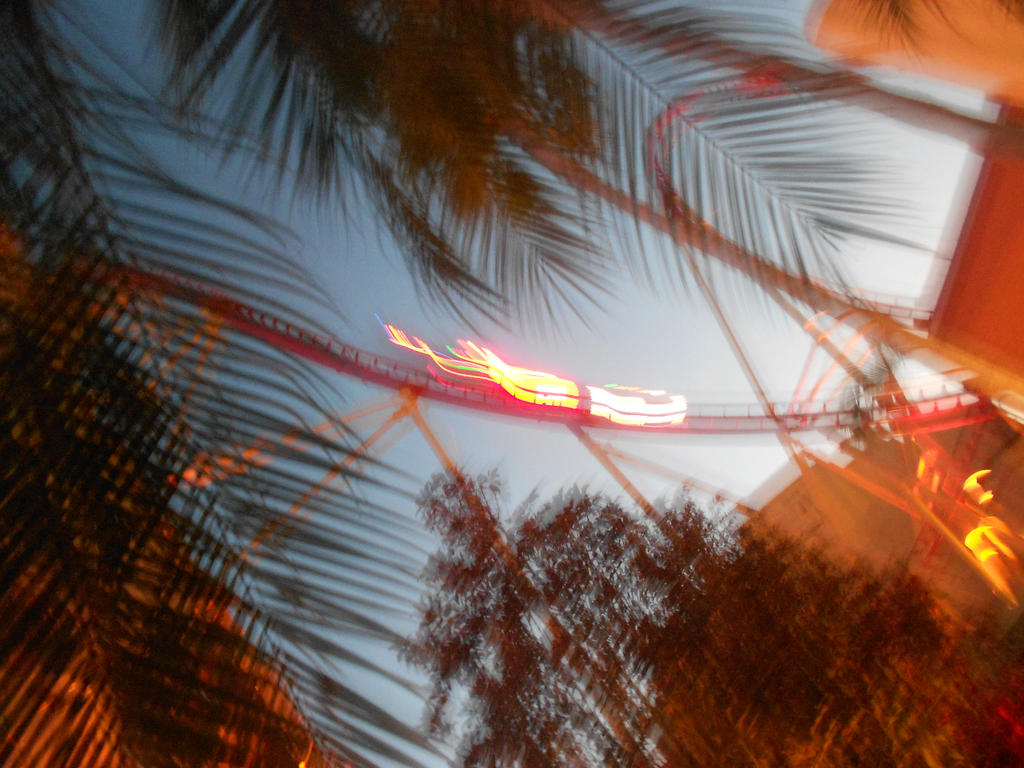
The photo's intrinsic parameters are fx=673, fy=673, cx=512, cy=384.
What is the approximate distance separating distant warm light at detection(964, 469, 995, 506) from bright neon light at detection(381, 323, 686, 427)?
29 centimetres

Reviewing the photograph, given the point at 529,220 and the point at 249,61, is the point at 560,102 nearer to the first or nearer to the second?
the point at 529,220

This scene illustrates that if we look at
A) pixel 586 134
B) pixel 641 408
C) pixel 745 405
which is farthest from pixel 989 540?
pixel 586 134

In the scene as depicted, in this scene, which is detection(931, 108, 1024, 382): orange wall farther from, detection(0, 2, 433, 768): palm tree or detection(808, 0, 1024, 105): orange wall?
detection(0, 2, 433, 768): palm tree

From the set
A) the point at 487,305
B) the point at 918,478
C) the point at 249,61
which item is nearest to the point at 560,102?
the point at 487,305

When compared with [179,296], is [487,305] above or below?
above

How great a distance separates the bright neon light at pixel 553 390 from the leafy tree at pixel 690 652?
0.14 metres

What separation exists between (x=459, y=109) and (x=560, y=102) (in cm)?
11

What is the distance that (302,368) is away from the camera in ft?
2.09

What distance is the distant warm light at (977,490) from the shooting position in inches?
27.0

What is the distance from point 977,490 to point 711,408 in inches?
10.9

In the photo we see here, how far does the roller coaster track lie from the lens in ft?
2.45

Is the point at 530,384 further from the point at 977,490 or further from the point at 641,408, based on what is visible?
the point at 977,490

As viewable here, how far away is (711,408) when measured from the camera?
0.79m

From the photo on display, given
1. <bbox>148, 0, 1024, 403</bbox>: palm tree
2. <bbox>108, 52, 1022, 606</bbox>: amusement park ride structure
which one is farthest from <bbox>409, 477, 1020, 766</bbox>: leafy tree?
<bbox>148, 0, 1024, 403</bbox>: palm tree
